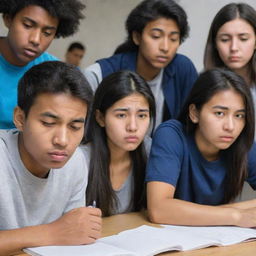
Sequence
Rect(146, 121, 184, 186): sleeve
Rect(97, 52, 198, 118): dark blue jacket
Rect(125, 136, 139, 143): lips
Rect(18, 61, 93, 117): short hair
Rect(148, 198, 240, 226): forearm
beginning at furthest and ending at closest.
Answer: Rect(97, 52, 198, 118): dark blue jacket, Rect(125, 136, 139, 143): lips, Rect(146, 121, 184, 186): sleeve, Rect(148, 198, 240, 226): forearm, Rect(18, 61, 93, 117): short hair

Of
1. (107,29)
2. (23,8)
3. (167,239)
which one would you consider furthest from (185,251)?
(107,29)

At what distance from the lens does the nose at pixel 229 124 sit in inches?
69.9

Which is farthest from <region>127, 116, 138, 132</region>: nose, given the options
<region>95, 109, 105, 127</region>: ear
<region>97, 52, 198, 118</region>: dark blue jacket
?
<region>97, 52, 198, 118</region>: dark blue jacket

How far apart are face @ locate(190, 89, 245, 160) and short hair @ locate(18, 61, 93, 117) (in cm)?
53

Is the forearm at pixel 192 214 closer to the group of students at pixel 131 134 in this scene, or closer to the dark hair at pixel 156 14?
the group of students at pixel 131 134

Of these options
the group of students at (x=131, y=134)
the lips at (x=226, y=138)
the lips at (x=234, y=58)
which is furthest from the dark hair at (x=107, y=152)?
the lips at (x=234, y=58)

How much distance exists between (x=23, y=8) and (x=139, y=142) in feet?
2.11

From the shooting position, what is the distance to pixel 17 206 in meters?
1.45

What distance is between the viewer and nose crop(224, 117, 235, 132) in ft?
5.82

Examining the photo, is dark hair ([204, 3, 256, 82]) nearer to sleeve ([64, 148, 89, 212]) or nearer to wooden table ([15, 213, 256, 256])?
wooden table ([15, 213, 256, 256])

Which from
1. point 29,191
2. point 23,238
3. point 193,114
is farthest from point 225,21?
point 23,238

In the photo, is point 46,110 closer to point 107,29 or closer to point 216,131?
point 216,131

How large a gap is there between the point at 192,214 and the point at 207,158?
0.32 m

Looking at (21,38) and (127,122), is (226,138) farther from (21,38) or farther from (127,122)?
(21,38)
